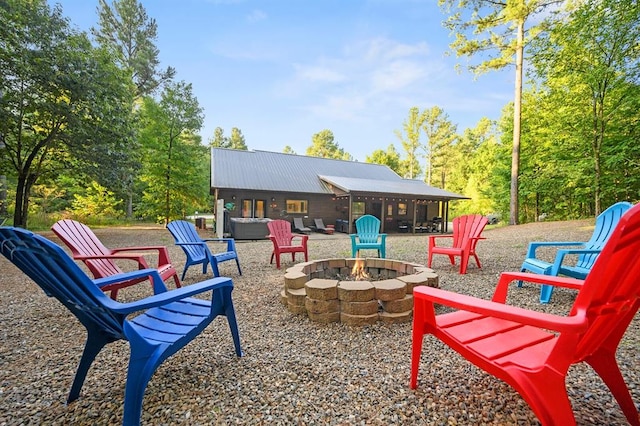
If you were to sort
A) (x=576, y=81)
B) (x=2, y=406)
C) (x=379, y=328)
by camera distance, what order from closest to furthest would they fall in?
(x=2, y=406)
(x=379, y=328)
(x=576, y=81)

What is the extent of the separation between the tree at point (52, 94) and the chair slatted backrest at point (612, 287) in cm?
1088

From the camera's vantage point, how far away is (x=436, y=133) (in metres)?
22.6

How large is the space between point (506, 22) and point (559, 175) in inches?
250

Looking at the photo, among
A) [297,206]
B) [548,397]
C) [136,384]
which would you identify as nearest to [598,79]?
[548,397]

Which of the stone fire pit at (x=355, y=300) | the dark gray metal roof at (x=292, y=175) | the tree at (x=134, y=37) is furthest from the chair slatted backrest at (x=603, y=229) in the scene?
the tree at (x=134, y=37)

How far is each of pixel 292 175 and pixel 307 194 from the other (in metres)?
1.73

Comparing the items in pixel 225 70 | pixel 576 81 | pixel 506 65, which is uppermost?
pixel 225 70

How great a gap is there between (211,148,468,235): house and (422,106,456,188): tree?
8.58 m

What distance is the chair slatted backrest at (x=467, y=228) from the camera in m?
4.05

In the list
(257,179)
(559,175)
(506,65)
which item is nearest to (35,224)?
(257,179)

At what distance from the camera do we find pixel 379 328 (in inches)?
91.0

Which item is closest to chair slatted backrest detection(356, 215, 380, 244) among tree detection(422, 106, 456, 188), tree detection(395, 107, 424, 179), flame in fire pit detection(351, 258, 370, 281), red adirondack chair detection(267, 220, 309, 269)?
red adirondack chair detection(267, 220, 309, 269)

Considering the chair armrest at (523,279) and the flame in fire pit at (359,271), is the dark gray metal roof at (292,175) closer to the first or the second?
the flame in fire pit at (359,271)

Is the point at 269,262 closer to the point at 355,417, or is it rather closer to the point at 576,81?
the point at 355,417
